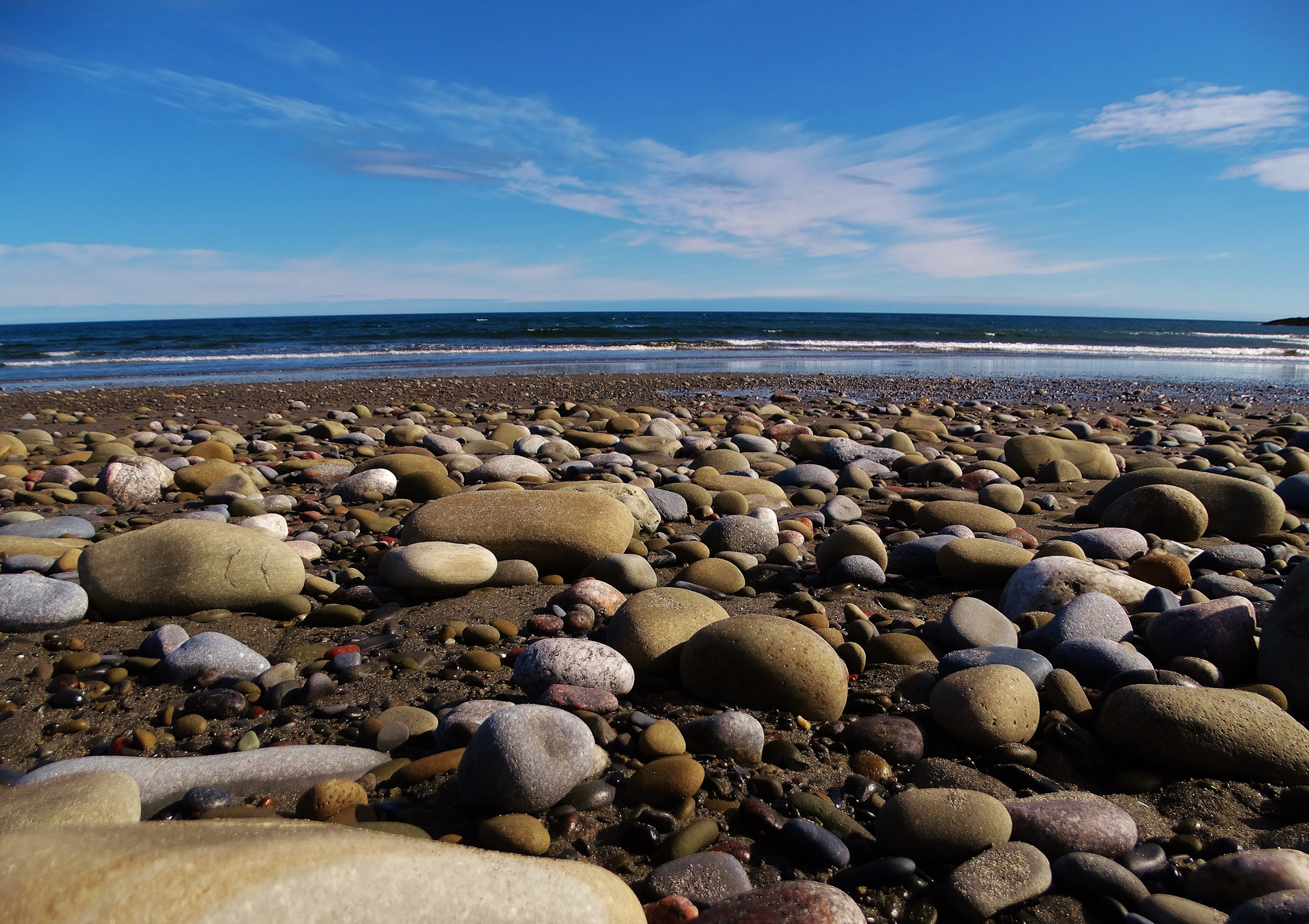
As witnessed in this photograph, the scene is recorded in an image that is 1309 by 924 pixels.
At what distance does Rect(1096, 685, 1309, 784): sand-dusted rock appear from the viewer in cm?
194

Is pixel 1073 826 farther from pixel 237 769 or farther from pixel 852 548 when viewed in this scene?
pixel 237 769

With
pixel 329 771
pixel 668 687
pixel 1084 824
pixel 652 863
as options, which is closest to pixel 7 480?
pixel 329 771

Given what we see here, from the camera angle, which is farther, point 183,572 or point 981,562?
point 981,562

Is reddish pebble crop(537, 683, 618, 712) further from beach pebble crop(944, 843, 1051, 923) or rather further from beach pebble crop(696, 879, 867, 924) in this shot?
beach pebble crop(944, 843, 1051, 923)

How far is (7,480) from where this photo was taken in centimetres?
505

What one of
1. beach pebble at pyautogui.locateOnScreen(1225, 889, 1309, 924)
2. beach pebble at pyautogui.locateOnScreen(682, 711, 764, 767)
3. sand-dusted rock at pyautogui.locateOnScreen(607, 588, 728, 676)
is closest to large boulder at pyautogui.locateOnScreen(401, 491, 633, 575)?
sand-dusted rock at pyautogui.locateOnScreen(607, 588, 728, 676)

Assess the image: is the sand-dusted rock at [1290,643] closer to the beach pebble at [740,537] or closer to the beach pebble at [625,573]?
the beach pebble at [740,537]

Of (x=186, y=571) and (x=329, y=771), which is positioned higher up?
(x=186, y=571)

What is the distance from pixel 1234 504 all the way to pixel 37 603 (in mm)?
5932

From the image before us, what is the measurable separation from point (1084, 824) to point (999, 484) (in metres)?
3.58

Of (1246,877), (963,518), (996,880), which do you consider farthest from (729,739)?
(963,518)

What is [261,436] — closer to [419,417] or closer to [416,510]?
[419,417]

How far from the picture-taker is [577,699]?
2.25m

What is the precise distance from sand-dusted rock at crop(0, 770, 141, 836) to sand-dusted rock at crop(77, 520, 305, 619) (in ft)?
4.70
